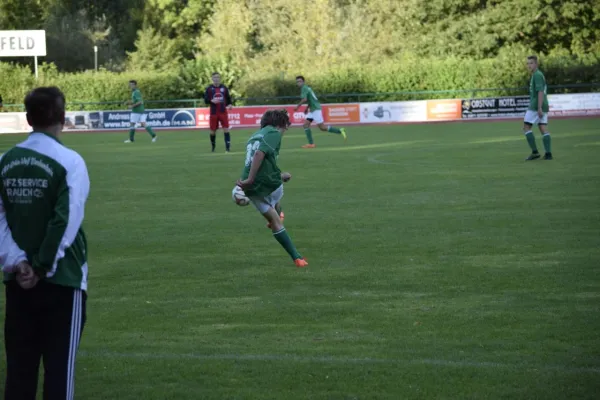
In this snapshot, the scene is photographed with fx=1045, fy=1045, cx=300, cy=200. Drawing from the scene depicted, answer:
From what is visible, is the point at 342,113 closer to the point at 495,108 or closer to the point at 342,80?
the point at 495,108

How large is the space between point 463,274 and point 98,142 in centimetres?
2809

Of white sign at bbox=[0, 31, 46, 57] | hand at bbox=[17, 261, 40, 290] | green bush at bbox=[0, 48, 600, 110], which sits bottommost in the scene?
hand at bbox=[17, 261, 40, 290]

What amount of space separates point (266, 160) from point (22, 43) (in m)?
49.4

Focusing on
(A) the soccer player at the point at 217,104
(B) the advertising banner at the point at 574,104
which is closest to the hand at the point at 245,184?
(A) the soccer player at the point at 217,104

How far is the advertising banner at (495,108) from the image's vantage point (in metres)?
44.8

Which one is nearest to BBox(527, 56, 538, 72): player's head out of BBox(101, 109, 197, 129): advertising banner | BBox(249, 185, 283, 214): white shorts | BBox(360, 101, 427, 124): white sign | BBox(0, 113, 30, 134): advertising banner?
BBox(249, 185, 283, 214): white shorts

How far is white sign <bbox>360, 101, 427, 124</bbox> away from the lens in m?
44.7

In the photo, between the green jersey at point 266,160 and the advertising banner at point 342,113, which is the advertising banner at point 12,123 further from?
the green jersey at point 266,160

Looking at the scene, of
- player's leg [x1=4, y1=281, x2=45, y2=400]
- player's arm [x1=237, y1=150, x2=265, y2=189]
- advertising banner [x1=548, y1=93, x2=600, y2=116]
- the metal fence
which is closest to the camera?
player's leg [x1=4, y1=281, x2=45, y2=400]

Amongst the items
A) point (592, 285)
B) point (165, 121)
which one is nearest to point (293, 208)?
point (592, 285)

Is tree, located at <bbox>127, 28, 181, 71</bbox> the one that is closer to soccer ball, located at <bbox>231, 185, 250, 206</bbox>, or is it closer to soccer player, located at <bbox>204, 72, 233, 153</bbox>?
soccer player, located at <bbox>204, 72, 233, 153</bbox>

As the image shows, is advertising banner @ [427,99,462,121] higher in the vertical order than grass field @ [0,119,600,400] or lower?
higher

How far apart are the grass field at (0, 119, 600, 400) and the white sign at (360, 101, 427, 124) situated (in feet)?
83.2

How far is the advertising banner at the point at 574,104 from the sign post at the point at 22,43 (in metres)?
27.7
